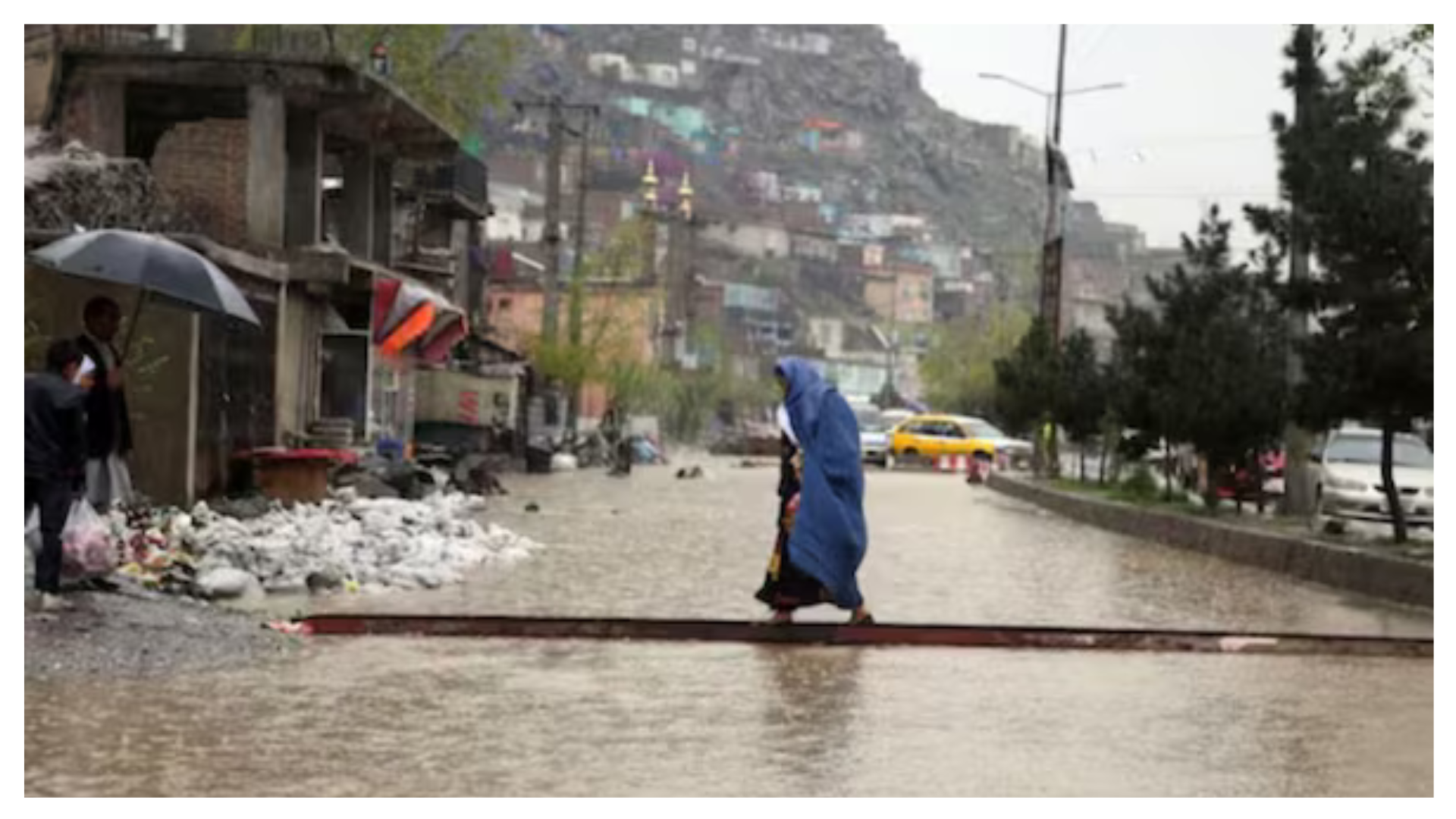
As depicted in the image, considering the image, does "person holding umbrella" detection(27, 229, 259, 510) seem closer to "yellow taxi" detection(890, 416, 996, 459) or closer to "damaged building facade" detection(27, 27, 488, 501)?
"damaged building facade" detection(27, 27, 488, 501)

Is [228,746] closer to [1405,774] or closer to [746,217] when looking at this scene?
[1405,774]

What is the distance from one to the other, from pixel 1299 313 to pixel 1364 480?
2966mm

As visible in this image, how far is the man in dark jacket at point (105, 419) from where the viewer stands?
11.9 m

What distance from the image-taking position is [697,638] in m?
12.4

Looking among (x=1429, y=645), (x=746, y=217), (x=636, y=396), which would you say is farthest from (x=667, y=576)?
(x=746, y=217)

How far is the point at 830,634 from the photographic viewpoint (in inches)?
488

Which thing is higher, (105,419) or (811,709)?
(105,419)

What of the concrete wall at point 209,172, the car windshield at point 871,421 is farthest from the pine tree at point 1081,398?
the concrete wall at point 209,172

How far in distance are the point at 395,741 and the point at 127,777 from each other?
1217 mm

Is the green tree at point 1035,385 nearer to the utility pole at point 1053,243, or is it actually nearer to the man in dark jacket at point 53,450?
the utility pole at point 1053,243

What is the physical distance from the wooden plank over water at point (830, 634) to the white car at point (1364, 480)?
1083 centimetres

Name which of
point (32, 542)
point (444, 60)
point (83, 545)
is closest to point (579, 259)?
point (444, 60)

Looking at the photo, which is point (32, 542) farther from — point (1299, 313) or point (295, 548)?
point (1299, 313)
